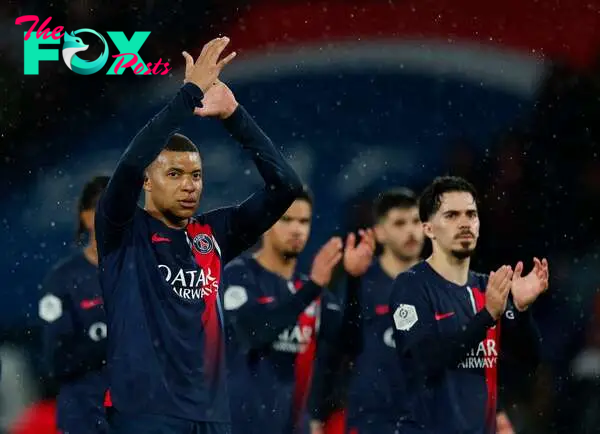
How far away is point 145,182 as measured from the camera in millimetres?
5168

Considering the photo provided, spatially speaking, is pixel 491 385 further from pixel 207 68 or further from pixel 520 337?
pixel 207 68

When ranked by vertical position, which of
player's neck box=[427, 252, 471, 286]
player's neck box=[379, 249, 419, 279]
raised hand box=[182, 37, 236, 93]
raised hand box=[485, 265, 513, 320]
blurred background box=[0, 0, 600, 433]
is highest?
blurred background box=[0, 0, 600, 433]

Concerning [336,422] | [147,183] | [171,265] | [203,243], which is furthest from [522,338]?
[336,422]

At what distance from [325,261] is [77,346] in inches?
56.2

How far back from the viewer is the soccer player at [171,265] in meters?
4.84

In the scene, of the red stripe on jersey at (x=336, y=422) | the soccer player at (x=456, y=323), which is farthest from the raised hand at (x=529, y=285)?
the red stripe on jersey at (x=336, y=422)

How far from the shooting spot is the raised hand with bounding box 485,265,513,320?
5.61 metres

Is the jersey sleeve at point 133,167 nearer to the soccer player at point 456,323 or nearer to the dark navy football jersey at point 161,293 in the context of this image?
the dark navy football jersey at point 161,293

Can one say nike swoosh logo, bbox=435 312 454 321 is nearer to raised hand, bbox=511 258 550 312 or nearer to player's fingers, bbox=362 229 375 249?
raised hand, bbox=511 258 550 312

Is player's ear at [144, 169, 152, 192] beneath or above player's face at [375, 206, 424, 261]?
beneath

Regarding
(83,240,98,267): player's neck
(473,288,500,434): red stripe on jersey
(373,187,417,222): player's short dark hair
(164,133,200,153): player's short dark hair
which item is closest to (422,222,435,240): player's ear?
(473,288,500,434): red stripe on jersey

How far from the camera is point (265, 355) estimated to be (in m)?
6.96

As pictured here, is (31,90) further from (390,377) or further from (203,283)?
(203,283)

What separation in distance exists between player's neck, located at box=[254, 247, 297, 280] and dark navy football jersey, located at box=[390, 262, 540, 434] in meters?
1.22
